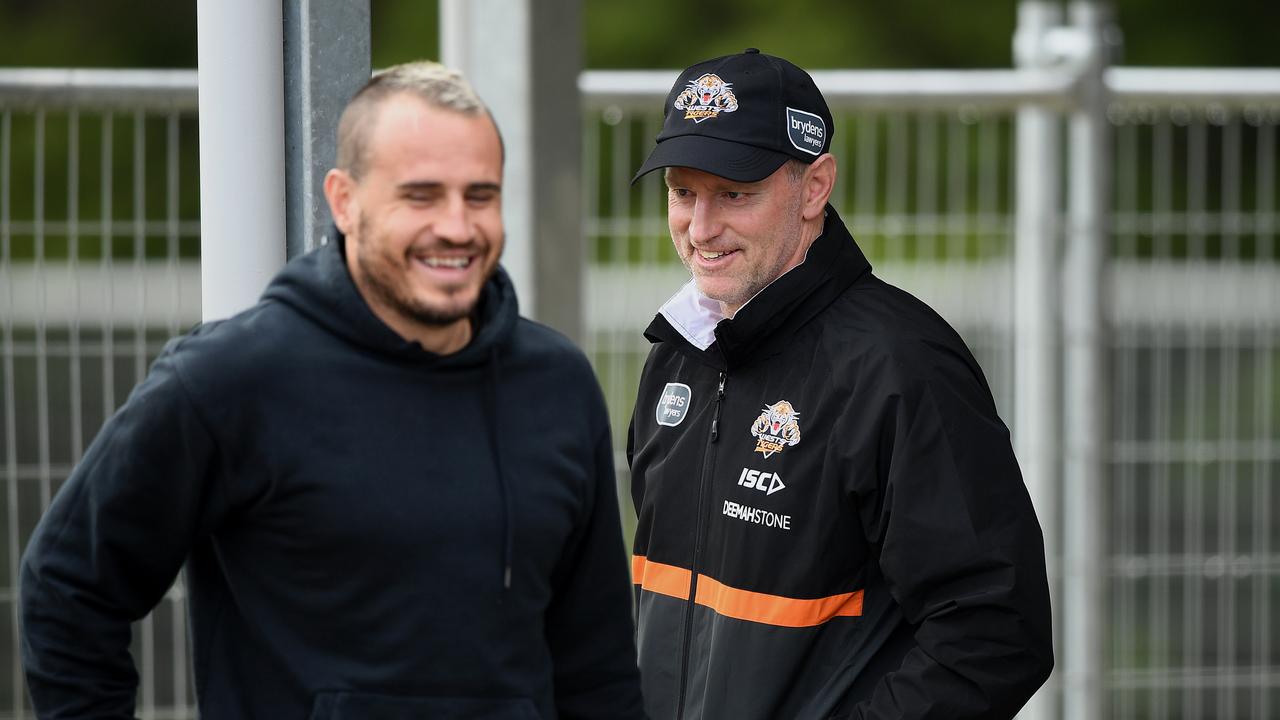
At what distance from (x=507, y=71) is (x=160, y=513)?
2055 mm

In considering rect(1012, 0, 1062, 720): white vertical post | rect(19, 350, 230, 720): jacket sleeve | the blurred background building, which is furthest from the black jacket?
rect(1012, 0, 1062, 720): white vertical post

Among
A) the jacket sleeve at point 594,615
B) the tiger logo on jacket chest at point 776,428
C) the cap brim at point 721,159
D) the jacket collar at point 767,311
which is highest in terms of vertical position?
the cap brim at point 721,159

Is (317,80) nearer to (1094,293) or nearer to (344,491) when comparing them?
(344,491)

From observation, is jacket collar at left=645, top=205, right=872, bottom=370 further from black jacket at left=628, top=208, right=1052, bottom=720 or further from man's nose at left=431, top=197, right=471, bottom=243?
man's nose at left=431, top=197, right=471, bottom=243

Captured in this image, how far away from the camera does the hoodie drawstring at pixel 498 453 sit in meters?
1.92

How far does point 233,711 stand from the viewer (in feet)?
6.11

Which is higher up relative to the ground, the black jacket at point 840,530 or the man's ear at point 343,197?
the man's ear at point 343,197

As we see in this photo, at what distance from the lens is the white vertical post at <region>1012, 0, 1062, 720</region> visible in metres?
4.87

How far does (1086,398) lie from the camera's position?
485cm

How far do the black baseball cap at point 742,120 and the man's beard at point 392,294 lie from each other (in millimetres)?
842

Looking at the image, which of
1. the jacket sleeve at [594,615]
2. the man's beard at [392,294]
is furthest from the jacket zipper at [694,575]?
the man's beard at [392,294]

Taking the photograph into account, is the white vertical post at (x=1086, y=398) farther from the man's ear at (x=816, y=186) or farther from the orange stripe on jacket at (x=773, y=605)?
the orange stripe on jacket at (x=773, y=605)

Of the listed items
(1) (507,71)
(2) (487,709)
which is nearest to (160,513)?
(2) (487,709)

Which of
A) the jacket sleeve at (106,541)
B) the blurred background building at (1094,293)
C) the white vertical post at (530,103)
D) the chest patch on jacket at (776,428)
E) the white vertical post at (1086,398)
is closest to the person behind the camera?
the jacket sleeve at (106,541)
